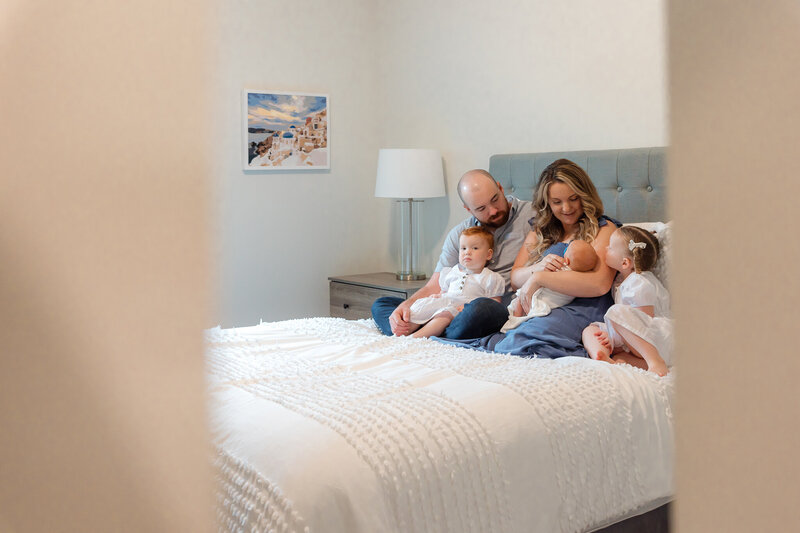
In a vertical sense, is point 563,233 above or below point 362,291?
above

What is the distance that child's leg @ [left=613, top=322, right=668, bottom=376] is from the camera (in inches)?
74.7

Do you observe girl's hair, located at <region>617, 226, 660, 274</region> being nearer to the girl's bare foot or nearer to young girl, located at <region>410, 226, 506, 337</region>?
the girl's bare foot

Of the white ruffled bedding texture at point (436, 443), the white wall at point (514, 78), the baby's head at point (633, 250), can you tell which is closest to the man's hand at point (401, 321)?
the white ruffled bedding texture at point (436, 443)

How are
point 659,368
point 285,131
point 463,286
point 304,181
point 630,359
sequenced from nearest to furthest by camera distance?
point 659,368
point 630,359
point 463,286
point 285,131
point 304,181

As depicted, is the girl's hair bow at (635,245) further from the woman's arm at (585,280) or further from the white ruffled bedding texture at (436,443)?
the white ruffled bedding texture at (436,443)

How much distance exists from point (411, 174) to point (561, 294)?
156 cm

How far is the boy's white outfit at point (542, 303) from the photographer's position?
2254 mm

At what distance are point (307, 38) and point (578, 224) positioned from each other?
2.17 meters

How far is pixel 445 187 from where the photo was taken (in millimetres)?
3863

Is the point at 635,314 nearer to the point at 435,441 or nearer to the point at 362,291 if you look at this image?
the point at 435,441

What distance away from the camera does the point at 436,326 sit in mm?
2373

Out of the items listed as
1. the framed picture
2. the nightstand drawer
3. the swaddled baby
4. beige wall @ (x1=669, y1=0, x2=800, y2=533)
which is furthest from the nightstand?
beige wall @ (x1=669, y1=0, x2=800, y2=533)

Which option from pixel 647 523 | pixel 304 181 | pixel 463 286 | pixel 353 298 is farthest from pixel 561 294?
pixel 304 181

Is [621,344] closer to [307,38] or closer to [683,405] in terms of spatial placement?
[683,405]
